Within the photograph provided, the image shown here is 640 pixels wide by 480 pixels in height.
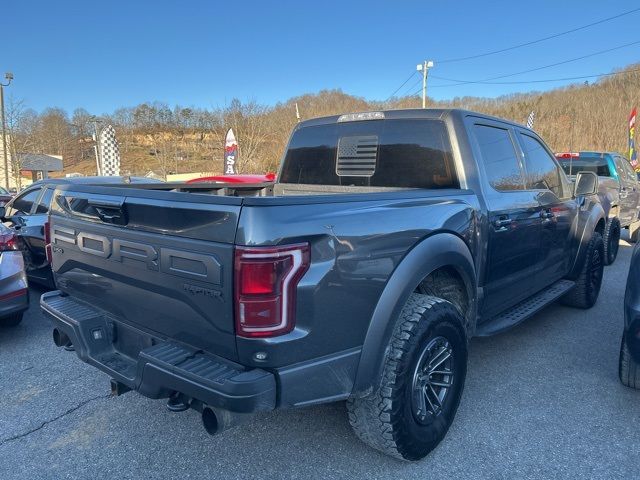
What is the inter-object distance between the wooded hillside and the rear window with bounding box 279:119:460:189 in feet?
56.0

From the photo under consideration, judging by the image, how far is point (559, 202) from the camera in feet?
13.2

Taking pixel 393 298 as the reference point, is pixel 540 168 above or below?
above

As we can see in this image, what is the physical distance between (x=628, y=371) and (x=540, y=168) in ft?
5.88

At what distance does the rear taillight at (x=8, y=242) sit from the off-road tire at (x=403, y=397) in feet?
12.1

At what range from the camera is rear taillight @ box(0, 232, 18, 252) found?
13.7 ft

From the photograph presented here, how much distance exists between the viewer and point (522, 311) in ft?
11.9

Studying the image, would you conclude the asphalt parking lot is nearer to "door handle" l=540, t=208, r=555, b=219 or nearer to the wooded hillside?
"door handle" l=540, t=208, r=555, b=219

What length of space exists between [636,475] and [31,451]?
11.0 ft

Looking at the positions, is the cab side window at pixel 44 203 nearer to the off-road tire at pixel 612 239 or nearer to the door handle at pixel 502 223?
the door handle at pixel 502 223

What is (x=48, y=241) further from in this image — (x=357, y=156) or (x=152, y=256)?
(x=357, y=156)

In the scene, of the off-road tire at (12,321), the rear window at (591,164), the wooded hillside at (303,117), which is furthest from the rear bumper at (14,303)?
the wooded hillside at (303,117)

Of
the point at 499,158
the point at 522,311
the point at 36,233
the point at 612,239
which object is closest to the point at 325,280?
the point at 499,158

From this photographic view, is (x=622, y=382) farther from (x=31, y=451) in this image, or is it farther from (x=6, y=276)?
(x=6, y=276)

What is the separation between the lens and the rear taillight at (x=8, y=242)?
4188 millimetres
